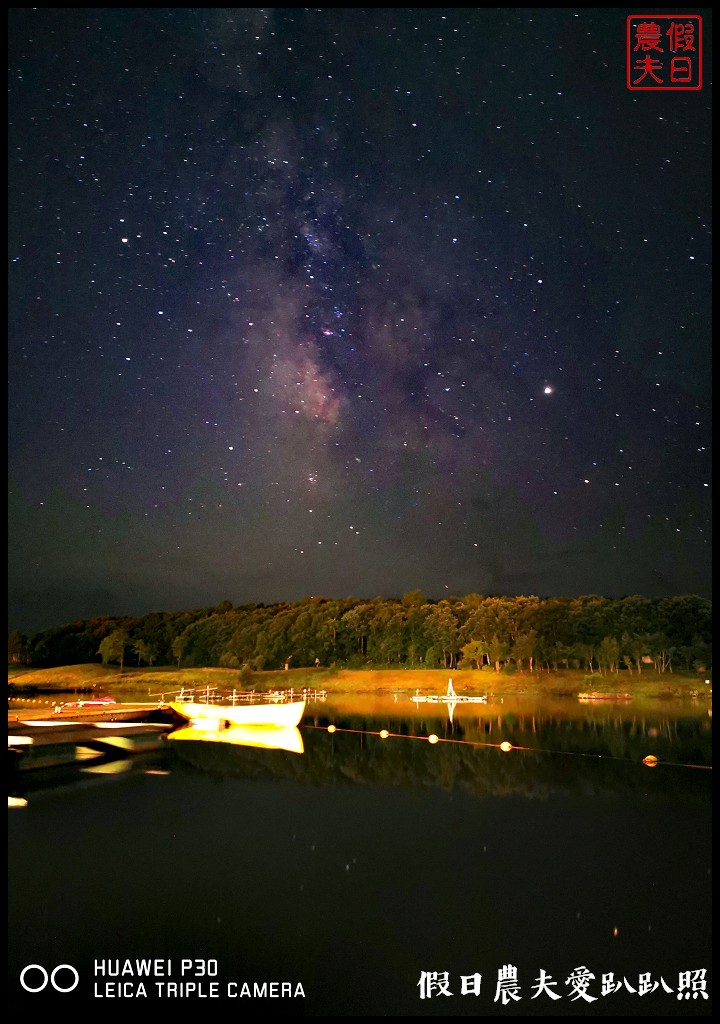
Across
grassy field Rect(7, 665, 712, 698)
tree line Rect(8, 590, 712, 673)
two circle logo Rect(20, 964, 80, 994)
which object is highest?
two circle logo Rect(20, 964, 80, 994)

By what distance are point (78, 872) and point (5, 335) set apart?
9.18 meters

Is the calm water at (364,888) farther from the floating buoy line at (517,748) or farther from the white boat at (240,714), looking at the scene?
the white boat at (240,714)

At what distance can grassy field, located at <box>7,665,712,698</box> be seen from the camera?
71.9 metres

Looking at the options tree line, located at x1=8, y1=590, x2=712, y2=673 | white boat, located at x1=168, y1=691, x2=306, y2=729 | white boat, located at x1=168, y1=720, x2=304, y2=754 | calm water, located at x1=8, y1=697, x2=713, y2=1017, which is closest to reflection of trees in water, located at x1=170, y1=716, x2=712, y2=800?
calm water, located at x1=8, y1=697, x2=713, y2=1017

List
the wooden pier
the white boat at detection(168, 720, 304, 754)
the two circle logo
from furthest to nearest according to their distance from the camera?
the white boat at detection(168, 720, 304, 754)
the wooden pier
the two circle logo

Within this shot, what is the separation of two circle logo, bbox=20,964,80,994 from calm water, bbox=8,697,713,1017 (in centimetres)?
6

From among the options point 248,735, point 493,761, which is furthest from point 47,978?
point 248,735

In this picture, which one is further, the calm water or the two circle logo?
the calm water

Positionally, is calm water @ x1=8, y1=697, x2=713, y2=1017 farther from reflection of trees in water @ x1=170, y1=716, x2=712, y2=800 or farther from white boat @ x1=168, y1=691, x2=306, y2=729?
white boat @ x1=168, y1=691, x2=306, y2=729

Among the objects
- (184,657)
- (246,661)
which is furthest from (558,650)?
(184,657)

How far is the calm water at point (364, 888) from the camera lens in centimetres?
829

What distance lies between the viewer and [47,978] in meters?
8.37

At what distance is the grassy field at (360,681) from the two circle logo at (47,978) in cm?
6898

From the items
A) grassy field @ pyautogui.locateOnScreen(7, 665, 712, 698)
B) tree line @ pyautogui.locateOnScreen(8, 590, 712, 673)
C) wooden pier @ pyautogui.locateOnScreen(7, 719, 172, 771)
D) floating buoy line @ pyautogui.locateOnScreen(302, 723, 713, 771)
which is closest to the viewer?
wooden pier @ pyautogui.locateOnScreen(7, 719, 172, 771)
